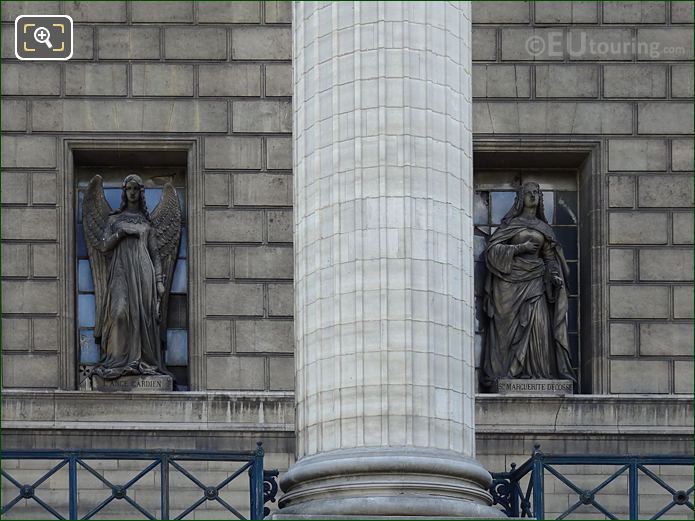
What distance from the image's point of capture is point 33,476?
34.2 metres

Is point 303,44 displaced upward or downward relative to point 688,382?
upward

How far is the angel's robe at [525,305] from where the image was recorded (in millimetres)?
35688

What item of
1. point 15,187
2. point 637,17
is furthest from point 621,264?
point 15,187

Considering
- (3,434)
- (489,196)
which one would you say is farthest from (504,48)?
(3,434)

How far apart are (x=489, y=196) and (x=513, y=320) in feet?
6.98

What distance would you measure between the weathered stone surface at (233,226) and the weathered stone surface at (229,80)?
6.15 feet

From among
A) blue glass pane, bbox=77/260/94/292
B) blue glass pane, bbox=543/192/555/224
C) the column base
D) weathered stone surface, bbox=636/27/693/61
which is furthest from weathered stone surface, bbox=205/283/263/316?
the column base

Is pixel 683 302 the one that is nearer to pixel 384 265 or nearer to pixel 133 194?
pixel 133 194

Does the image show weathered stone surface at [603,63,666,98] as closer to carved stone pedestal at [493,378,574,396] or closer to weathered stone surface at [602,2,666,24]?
weathered stone surface at [602,2,666,24]

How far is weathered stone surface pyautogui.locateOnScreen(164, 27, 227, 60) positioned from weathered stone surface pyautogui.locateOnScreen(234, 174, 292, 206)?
1.97 meters

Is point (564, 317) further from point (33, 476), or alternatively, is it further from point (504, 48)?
point (33, 476)

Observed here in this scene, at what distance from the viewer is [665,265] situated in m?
35.8

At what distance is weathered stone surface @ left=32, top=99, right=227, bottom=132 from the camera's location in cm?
3600

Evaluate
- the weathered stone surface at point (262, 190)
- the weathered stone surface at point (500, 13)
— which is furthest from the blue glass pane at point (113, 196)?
the weathered stone surface at point (500, 13)
